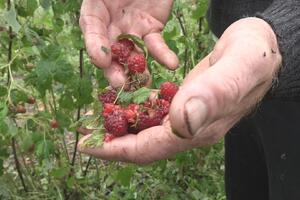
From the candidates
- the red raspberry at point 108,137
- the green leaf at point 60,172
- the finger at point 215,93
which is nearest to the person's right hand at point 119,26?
the red raspberry at point 108,137

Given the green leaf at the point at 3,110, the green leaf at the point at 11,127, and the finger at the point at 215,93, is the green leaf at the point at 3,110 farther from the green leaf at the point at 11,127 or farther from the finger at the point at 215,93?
the finger at the point at 215,93

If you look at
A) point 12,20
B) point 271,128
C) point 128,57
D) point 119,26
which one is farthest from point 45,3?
point 271,128

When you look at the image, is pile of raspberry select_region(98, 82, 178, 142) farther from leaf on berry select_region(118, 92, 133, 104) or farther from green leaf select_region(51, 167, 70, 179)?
green leaf select_region(51, 167, 70, 179)

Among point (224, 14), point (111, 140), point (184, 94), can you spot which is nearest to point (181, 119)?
point (184, 94)

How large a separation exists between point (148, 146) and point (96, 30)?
1.52ft

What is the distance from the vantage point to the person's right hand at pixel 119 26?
1.32 meters

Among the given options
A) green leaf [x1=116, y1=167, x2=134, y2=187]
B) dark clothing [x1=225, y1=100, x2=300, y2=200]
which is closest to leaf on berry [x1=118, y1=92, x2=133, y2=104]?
dark clothing [x1=225, y1=100, x2=300, y2=200]

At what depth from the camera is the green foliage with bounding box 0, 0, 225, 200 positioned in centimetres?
161

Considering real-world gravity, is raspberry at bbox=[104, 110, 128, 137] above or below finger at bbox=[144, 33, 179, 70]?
below

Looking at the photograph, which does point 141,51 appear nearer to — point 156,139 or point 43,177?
point 156,139

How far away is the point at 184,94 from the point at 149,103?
0.42 meters

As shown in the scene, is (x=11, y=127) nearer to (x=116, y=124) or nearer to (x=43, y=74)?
(x=43, y=74)

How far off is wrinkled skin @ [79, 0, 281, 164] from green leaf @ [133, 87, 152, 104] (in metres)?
0.14

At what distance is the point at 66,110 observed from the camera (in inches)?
76.1
